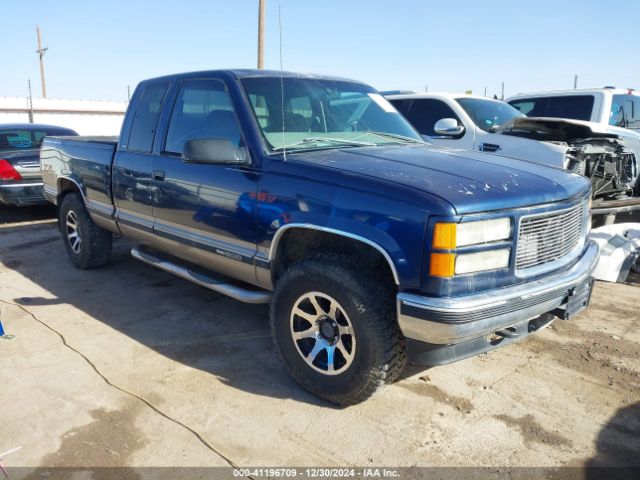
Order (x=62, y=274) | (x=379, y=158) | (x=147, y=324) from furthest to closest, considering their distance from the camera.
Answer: (x=62, y=274), (x=147, y=324), (x=379, y=158)

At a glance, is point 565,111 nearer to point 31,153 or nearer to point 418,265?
point 418,265

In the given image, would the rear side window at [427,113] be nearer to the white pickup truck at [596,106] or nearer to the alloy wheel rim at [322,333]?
the white pickup truck at [596,106]

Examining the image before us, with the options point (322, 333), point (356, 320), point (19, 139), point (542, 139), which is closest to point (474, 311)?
point (356, 320)

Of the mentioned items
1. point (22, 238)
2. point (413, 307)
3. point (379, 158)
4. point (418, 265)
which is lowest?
point (22, 238)

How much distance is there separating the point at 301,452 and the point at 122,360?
163 cm

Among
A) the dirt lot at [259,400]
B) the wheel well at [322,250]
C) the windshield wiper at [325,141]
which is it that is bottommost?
the dirt lot at [259,400]

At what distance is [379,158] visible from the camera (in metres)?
3.26

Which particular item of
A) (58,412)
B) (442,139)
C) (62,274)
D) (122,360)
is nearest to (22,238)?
(62,274)

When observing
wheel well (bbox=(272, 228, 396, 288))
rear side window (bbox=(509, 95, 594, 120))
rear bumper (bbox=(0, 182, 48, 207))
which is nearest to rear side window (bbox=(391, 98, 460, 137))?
rear side window (bbox=(509, 95, 594, 120))

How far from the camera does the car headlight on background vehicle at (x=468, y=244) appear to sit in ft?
8.31

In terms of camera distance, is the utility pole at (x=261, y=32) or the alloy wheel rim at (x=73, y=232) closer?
the alloy wheel rim at (x=73, y=232)

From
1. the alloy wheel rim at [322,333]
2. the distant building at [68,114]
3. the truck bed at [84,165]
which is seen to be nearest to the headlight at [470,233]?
the alloy wheel rim at [322,333]

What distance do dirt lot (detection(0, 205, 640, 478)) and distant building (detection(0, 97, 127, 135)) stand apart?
29.4m

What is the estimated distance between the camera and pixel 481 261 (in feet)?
8.72
